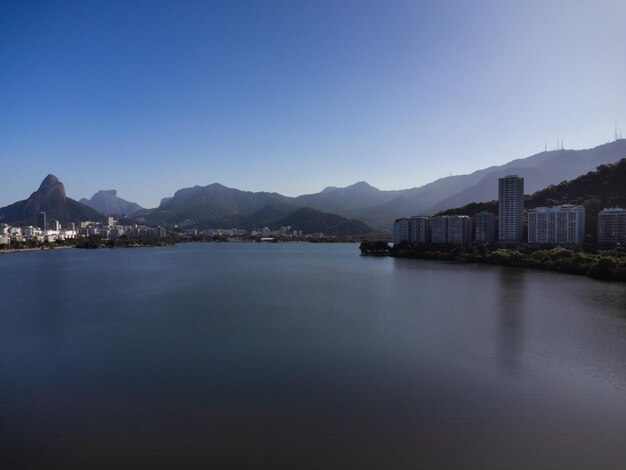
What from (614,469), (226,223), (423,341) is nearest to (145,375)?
(423,341)

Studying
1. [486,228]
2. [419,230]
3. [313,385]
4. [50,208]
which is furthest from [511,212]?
[50,208]

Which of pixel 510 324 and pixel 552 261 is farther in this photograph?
pixel 552 261

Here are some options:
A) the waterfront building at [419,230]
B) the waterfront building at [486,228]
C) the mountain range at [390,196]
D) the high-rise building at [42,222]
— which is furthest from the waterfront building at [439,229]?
the high-rise building at [42,222]

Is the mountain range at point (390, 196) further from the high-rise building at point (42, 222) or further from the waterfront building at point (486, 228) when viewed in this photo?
the waterfront building at point (486, 228)

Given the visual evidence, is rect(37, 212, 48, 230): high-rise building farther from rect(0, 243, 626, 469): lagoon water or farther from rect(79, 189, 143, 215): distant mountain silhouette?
rect(79, 189, 143, 215): distant mountain silhouette

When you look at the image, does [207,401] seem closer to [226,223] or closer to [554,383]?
[554,383]

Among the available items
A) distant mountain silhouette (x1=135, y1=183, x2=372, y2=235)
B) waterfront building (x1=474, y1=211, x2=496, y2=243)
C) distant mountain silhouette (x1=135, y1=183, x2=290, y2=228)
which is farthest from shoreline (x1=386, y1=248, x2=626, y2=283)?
distant mountain silhouette (x1=135, y1=183, x2=290, y2=228)

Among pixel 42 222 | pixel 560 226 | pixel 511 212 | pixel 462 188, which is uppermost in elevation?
pixel 462 188

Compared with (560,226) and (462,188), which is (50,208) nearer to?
(560,226)
